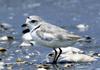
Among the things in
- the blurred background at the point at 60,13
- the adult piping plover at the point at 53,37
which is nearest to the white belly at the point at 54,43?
the adult piping plover at the point at 53,37

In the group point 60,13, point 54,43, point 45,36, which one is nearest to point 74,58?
point 54,43

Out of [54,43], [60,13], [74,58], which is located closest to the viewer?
[54,43]

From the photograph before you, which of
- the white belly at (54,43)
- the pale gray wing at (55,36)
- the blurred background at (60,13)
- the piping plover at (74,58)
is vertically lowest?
the piping plover at (74,58)

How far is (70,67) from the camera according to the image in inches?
354

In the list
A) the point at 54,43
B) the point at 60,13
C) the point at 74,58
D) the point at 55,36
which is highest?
the point at 60,13

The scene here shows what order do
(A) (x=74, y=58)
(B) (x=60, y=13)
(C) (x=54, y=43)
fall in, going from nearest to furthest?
(C) (x=54, y=43) < (A) (x=74, y=58) < (B) (x=60, y=13)

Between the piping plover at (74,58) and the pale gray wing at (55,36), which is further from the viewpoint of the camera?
the piping plover at (74,58)

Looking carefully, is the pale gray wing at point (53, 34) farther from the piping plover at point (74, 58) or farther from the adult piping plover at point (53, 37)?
the piping plover at point (74, 58)

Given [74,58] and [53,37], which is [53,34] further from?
[74,58]

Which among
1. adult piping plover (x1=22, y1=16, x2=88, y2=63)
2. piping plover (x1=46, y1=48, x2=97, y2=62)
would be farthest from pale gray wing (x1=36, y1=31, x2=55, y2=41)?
piping plover (x1=46, y1=48, x2=97, y2=62)

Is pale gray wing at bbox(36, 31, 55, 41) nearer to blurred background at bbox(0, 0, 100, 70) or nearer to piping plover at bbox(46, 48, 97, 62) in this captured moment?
piping plover at bbox(46, 48, 97, 62)

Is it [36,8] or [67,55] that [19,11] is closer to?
[36,8]

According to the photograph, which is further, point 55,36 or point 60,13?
point 60,13

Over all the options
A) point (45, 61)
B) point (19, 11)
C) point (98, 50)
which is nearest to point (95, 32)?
point (98, 50)
